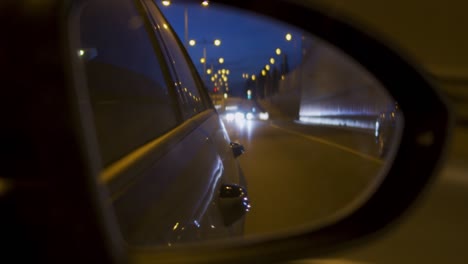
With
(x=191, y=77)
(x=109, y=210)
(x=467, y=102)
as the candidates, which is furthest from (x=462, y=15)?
(x=109, y=210)

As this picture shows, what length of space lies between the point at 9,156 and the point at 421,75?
1.47 metres

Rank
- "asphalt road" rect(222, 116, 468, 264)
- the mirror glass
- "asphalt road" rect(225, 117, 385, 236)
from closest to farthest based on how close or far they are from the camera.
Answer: the mirror glass < "asphalt road" rect(222, 116, 468, 264) < "asphalt road" rect(225, 117, 385, 236)

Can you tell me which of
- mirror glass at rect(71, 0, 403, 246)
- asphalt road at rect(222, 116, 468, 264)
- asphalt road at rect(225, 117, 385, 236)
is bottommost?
asphalt road at rect(225, 117, 385, 236)

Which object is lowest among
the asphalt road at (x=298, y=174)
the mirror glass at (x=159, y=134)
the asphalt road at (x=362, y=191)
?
the asphalt road at (x=298, y=174)

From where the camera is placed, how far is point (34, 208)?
56.1 inches

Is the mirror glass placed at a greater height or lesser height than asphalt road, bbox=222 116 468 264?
greater

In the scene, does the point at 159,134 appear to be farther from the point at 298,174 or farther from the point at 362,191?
the point at 298,174

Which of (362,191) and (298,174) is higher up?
(362,191)

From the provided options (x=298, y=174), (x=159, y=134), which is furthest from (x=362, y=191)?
A: (x=298, y=174)

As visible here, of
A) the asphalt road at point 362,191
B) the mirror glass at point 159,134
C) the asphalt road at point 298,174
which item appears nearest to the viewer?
the mirror glass at point 159,134

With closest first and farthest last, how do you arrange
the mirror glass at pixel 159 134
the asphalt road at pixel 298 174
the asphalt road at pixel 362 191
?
the mirror glass at pixel 159 134, the asphalt road at pixel 362 191, the asphalt road at pixel 298 174

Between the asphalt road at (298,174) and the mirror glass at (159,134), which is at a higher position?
the mirror glass at (159,134)

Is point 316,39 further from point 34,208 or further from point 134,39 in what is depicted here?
point 34,208

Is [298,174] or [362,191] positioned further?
[298,174]
